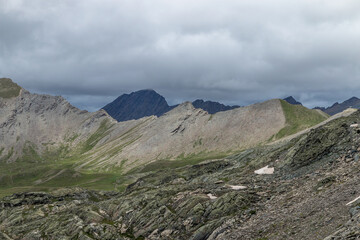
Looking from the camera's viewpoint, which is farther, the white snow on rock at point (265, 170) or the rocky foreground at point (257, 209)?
the white snow on rock at point (265, 170)

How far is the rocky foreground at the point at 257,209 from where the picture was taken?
38.5 metres

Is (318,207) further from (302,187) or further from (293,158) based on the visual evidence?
(293,158)

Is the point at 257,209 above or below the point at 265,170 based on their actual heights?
below

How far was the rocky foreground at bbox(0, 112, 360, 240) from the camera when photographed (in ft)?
126

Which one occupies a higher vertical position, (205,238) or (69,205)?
(205,238)

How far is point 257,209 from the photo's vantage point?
50.4 m

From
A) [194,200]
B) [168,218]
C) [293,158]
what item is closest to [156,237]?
[168,218]

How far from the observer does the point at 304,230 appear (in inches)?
1420

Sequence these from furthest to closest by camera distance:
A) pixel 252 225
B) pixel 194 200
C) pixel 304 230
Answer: pixel 194 200
pixel 252 225
pixel 304 230

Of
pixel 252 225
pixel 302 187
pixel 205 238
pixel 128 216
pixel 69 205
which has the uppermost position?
pixel 302 187

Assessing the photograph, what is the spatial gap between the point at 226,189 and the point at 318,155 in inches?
958

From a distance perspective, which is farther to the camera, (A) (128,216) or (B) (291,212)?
(A) (128,216)

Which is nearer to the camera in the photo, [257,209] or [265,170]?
[257,209]

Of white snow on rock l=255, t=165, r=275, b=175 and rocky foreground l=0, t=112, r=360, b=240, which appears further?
white snow on rock l=255, t=165, r=275, b=175
